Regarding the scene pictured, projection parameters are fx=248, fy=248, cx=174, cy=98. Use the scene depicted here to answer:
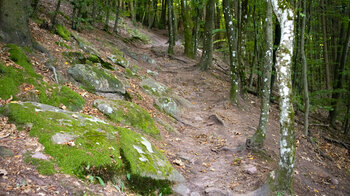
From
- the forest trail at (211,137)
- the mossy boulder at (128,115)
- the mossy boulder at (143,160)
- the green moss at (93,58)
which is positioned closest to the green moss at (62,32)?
the green moss at (93,58)

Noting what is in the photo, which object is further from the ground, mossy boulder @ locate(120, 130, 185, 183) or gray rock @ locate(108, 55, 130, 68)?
gray rock @ locate(108, 55, 130, 68)

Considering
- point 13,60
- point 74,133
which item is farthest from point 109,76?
point 74,133

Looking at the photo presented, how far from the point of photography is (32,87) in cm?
575

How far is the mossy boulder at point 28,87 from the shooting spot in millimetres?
5340

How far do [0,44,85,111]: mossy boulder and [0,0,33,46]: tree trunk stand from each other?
1.68 ft

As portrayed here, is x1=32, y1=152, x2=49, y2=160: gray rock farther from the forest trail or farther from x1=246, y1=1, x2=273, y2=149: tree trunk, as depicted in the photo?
x1=246, y1=1, x2=273, y2=149: tree trunk

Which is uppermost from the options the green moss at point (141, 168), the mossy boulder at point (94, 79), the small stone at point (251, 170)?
the mossy boulder at point (94, 79)

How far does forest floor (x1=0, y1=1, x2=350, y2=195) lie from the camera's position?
3.46 m

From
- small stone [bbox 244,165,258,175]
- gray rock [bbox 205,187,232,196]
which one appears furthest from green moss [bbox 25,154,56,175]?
small stone [bbox 244,165,258,175]

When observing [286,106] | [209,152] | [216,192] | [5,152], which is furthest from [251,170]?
[5,152]

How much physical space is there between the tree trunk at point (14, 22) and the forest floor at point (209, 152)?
641 mm

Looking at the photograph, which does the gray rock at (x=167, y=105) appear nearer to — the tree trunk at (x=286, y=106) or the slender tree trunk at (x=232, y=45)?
the slender tree trunk at (x=232, y=45)

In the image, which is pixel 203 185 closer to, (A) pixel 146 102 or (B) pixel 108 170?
(B) pixel 108 170

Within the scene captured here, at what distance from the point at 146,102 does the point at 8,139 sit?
578 cm
